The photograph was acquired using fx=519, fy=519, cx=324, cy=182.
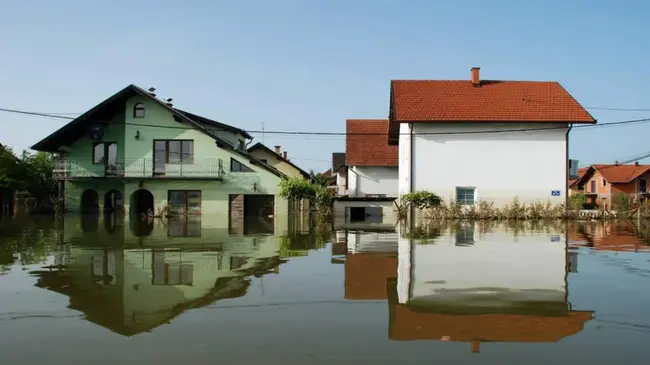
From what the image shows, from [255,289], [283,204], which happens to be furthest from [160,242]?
[283,204]

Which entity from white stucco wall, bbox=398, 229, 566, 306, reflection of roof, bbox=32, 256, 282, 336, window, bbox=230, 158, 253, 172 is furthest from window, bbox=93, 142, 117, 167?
reflection of roof, bbox=32, 256, 282, 336

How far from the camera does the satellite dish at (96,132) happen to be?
30891mm

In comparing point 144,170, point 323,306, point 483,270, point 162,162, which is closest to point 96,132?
point 144,170

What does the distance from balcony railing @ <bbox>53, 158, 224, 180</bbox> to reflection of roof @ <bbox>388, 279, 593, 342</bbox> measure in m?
25.4

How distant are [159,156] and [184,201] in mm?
3061

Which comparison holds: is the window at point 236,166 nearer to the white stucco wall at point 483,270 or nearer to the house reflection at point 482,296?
the white stucco wall at point 483,270

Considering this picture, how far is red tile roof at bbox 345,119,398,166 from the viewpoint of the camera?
Answer: 3638 cm

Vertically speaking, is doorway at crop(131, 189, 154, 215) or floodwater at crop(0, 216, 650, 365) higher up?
doorway at crop(131, 189, 154, 215)

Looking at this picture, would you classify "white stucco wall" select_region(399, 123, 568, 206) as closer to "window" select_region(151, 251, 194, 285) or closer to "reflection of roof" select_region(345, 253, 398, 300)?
"reflection of roof" select_region(345, 253, 398, 300)

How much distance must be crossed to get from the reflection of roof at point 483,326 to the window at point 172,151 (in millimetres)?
26372

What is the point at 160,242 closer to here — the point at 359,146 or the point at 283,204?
the point at 283,204

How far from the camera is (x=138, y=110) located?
3066 cm

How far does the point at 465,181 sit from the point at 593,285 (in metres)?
19.7

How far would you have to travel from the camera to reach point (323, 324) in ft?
18.1
